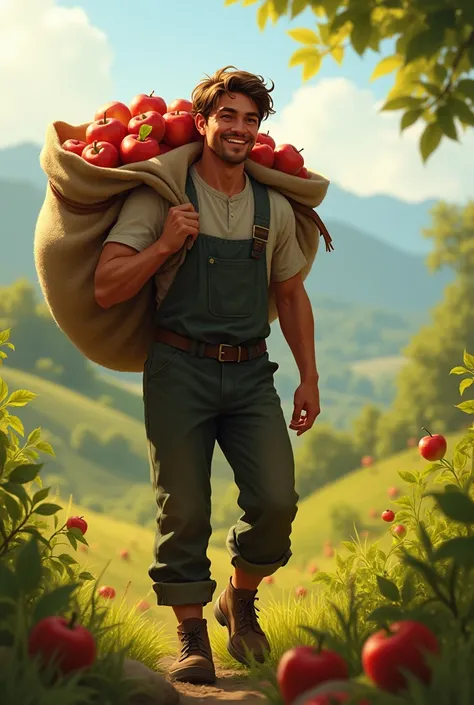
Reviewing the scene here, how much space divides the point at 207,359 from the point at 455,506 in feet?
5.64

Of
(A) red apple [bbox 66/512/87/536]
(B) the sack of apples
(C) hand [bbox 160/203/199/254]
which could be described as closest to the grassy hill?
(A) red apple [bbox 66/512/87/536]

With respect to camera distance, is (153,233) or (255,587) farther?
(255,587)

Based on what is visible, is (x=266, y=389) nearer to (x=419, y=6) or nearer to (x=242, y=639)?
(x=242, y=639)

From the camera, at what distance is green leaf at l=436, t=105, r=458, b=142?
123 inches

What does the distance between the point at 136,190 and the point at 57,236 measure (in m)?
0.40

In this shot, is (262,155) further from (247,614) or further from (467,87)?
(247,614)

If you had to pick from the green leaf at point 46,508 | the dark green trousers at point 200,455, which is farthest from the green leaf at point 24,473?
the dark green trousers at point 200,455

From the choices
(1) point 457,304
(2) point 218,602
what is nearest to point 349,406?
(1) point 457,304

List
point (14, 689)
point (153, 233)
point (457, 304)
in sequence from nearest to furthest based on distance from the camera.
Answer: point (14, 689), point (153, 233), point (457, 304)

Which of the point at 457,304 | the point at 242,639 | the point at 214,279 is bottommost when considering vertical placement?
the point at 242,639

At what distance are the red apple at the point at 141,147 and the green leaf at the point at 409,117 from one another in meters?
1.60

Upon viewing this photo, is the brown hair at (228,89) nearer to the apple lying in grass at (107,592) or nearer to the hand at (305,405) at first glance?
the hand at (305,405)

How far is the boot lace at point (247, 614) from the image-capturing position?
4914 millimetres

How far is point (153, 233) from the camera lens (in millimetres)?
4438
